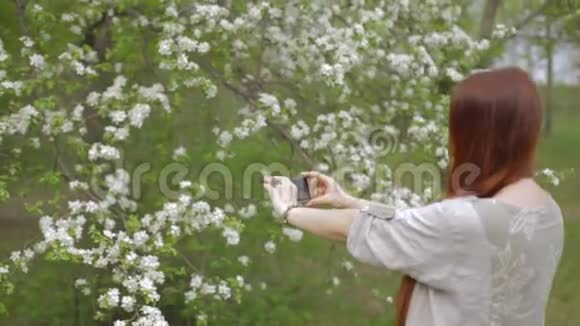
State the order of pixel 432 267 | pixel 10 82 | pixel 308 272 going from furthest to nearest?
pixel 308 272, pixel 10 82, pixel 432 267

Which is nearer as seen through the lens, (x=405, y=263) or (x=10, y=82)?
(x=405, y=263)

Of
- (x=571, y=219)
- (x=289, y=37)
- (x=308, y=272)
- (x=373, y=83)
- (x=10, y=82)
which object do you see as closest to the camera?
(x=10, y=82)

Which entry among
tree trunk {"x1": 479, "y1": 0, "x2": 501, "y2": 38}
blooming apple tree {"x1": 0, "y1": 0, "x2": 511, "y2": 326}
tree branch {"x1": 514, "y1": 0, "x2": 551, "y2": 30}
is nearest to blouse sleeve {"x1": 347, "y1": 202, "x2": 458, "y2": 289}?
blooming apple tree {"x1": 0, "y1": 0, "x2": 511, "y2": 326}

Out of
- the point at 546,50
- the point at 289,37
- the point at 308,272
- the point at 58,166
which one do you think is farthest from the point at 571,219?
the point at 58,166

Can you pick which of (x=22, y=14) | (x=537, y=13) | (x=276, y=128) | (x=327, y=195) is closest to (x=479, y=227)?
(x=327, y=195)

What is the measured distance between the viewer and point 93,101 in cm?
423

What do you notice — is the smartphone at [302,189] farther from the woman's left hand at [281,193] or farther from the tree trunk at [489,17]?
the tree trunk at [489,17]

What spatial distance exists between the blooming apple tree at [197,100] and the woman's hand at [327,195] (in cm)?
141


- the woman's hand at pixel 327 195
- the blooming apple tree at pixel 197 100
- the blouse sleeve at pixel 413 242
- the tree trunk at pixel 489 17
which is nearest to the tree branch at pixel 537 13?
the tree trunk at pixel 489 17

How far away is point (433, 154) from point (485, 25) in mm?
3276

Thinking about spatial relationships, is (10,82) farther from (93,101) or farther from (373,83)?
(373,83)

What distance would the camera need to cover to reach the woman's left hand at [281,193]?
222 cm

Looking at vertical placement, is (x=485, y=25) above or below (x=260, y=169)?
above

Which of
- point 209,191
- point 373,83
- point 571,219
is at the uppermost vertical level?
point 373,83
